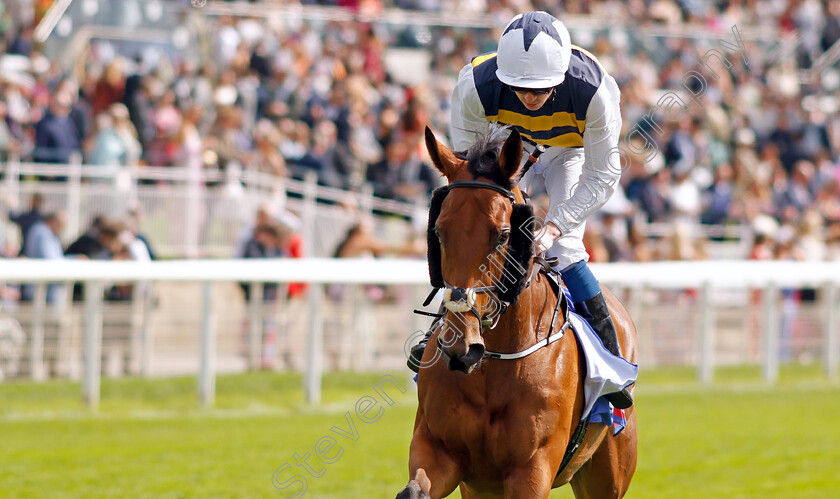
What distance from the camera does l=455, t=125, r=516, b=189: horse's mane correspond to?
12.7 ft

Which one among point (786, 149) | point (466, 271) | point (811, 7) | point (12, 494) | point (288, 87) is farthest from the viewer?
point (811, 7)

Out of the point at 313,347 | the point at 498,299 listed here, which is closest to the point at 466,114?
the point at 498,299

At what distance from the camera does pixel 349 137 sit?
546 inches

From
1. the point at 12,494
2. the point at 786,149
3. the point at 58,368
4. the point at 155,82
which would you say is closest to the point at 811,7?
the point at 786,149

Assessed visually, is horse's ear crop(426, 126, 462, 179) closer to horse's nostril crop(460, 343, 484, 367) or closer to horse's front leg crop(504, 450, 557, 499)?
horse's nostril crop(460, 343, 484, 367)

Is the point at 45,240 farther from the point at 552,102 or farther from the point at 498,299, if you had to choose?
the point at 498,299

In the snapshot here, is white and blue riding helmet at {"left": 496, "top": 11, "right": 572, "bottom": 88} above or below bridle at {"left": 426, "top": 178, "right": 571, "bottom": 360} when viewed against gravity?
above

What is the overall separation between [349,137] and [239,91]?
1.49 m

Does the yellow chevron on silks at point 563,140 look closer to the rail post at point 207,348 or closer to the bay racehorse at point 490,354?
the bay racehorse at point 490,354

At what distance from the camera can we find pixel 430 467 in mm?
3930

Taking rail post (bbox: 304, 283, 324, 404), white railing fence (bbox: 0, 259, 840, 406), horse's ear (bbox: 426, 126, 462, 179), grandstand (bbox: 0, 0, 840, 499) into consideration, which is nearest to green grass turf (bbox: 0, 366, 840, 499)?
grandstand (bbox: 0, 0, 840, 499)

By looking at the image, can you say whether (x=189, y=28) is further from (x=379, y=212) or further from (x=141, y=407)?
(x=141, y=407)

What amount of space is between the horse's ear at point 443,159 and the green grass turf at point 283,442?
314cm

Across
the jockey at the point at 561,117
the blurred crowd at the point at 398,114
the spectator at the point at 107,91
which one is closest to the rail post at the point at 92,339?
the blurred crowd at the point at 398,114
